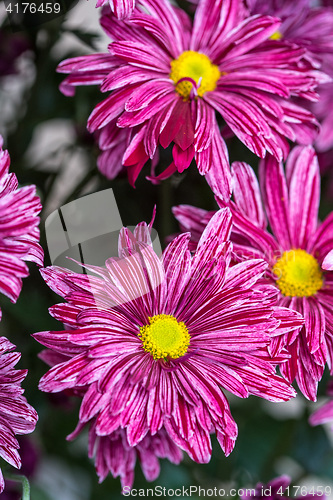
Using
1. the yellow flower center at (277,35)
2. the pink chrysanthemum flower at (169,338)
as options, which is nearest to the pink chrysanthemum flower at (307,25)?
the yellow flower center at (277,35)

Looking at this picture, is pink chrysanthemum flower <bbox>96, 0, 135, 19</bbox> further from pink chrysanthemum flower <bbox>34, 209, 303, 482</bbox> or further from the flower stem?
the flower stem

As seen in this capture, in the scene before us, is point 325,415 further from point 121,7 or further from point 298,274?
point 121,7

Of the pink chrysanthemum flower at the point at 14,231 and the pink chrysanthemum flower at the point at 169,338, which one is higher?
the pink chrysanthemum flower at the point at 14,231

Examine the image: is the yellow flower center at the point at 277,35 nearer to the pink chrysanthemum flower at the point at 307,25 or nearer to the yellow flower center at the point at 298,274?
the pink chrysanthemum flower at the point at 307,25

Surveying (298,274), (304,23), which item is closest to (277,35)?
(304,23)

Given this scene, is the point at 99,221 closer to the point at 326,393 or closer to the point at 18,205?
the point at 18,205

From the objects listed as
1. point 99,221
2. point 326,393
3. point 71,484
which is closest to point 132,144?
point 99,221
